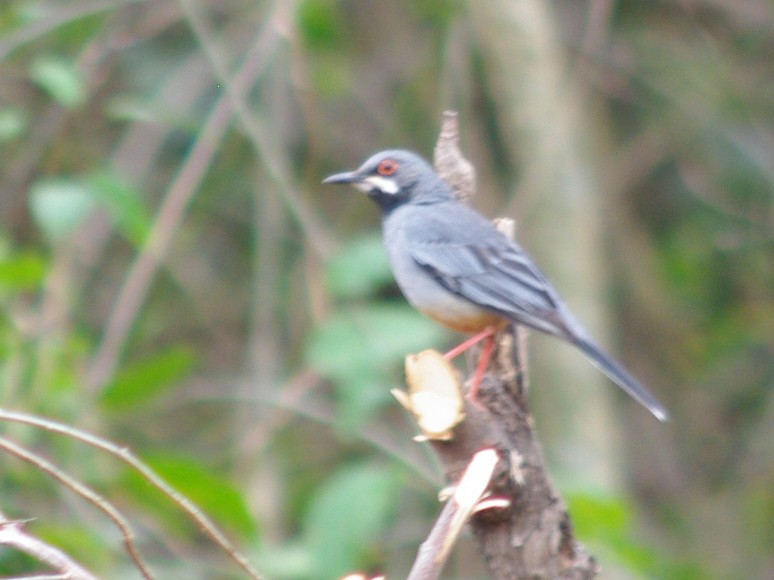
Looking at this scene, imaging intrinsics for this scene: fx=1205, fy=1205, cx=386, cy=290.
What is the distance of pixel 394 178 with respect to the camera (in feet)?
18.0

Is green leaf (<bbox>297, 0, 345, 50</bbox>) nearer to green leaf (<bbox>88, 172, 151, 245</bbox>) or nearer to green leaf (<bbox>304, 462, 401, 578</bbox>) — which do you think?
green leaf (<bbox>88, 172, 151, 245</bbox>)

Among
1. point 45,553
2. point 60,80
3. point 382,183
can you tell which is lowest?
point 45,553

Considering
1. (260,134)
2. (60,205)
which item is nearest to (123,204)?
(60,205)

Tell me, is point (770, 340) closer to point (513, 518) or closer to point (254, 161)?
point (254, 161)

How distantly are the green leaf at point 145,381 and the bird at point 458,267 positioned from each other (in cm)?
119

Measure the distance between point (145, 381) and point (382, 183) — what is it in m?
1.48

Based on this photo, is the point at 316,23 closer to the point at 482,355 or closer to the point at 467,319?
the point at 467,319

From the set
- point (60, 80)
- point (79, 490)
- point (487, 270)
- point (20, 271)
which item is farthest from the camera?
point (60, 80)

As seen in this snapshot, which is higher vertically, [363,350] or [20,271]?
[20,271]

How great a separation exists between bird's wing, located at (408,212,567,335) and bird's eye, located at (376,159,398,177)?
457mm

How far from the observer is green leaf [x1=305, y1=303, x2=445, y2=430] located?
5.63 meters

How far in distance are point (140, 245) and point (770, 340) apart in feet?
17.3

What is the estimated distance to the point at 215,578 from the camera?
830 cm

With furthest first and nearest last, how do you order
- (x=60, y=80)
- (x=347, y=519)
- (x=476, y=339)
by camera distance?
1. (x=60, y=80)
2. (x=347, y=519)
3. (x=476, y=339)
